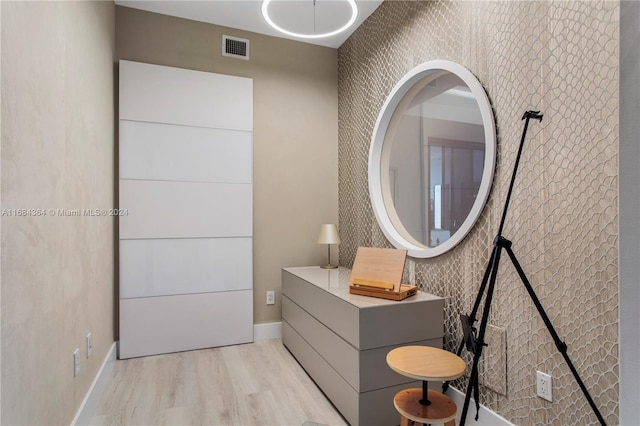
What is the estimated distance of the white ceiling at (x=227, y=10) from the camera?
Result: 2.90 m

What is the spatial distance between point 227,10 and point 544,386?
3.30 metres

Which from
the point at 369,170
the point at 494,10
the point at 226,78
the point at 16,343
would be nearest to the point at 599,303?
the point at 494,10

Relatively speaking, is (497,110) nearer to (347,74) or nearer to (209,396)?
(347,74)

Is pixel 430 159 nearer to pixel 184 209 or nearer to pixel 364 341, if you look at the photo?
pixel 364 341

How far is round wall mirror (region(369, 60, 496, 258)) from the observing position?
7.19 ft

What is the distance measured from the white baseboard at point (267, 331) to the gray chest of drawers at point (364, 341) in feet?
3.28

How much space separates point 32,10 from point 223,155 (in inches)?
73.8

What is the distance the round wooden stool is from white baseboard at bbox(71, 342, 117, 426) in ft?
5.16

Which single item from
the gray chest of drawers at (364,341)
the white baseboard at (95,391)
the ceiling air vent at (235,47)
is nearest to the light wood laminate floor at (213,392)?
the white baseboard at (95,391)

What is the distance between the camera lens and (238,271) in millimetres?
3207

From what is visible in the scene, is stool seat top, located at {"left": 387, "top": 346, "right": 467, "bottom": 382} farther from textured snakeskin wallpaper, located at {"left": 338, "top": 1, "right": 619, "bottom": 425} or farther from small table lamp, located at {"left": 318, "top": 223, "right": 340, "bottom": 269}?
small table lamp, located at {"left": 318, "top": 223, "right": 340, "bottom": 269}

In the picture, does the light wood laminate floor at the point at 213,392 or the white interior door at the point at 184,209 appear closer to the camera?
the light wood laminate floor at the point at 213,392

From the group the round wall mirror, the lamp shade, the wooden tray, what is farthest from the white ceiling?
the wooden tray

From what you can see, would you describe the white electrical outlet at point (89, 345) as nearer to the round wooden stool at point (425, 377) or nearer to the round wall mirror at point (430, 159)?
the round wooden stool at point (425, 377)
